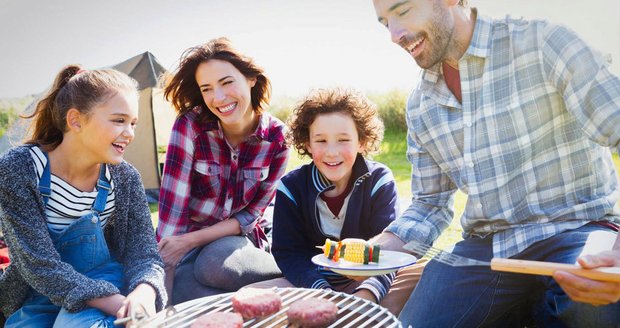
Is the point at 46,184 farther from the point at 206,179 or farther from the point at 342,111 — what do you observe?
the point at 342,111

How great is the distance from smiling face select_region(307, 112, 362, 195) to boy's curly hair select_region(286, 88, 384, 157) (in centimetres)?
5

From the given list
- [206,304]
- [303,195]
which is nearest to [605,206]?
[303,195]

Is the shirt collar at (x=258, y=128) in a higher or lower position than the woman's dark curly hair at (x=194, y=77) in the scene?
lower

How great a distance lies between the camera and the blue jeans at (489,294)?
8.34ft

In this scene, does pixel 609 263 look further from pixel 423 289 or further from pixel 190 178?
pixel 190 178

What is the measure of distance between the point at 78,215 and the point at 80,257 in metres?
0.21

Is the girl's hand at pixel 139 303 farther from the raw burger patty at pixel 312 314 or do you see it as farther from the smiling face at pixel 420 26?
the smiling face at pixel 420 26

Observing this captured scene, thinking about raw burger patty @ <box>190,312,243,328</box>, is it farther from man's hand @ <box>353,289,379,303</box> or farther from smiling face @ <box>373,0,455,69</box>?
smiling face @ <box>373,0,455,69</box>

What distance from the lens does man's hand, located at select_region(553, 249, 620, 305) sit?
196 centimetres

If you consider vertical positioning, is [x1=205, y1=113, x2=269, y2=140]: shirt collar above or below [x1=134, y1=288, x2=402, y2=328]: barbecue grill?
above

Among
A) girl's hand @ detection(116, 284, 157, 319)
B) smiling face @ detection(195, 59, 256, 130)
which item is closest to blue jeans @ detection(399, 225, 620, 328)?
girl's hand @ detection(116, 284, 157, 319)

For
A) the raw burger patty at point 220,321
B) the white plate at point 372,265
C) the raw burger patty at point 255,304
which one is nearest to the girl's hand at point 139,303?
the raw burger patty at point 220,321

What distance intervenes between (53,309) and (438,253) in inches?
74.4

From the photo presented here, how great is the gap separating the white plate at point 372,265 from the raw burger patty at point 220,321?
50 centimetres
